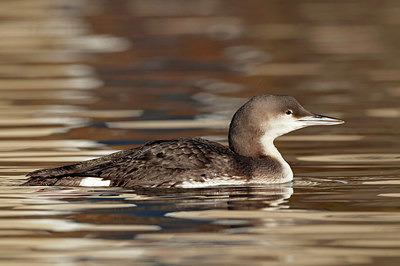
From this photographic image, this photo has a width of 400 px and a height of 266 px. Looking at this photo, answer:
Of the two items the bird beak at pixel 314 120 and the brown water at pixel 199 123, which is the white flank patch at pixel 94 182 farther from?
the bird beak at pixel 314 120

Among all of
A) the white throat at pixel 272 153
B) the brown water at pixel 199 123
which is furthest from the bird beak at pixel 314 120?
the brown water at pixel 199 123

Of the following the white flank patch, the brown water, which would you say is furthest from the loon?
the brown water

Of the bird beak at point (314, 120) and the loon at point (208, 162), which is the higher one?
the bird beak at point (314, 120)

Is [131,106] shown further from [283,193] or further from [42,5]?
[42,5]

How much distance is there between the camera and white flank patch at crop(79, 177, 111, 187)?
392 inches

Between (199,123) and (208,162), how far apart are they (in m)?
4.20

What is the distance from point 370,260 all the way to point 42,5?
29.7 meters

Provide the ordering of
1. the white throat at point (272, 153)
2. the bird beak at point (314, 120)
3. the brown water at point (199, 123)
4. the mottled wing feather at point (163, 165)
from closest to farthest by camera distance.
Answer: the brown water at point (199, 123), the mottled wing feather at point (163, 165), the white throat at point (272, 153), the bird beak at point (314, 120)

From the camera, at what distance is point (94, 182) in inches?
393

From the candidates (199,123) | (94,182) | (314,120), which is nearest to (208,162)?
(94,182)

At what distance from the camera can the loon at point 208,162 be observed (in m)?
9.95

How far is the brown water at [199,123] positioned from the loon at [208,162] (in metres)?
0.15

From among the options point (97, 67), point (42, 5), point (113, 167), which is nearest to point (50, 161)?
point (113, 167)

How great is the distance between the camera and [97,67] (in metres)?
20.9
